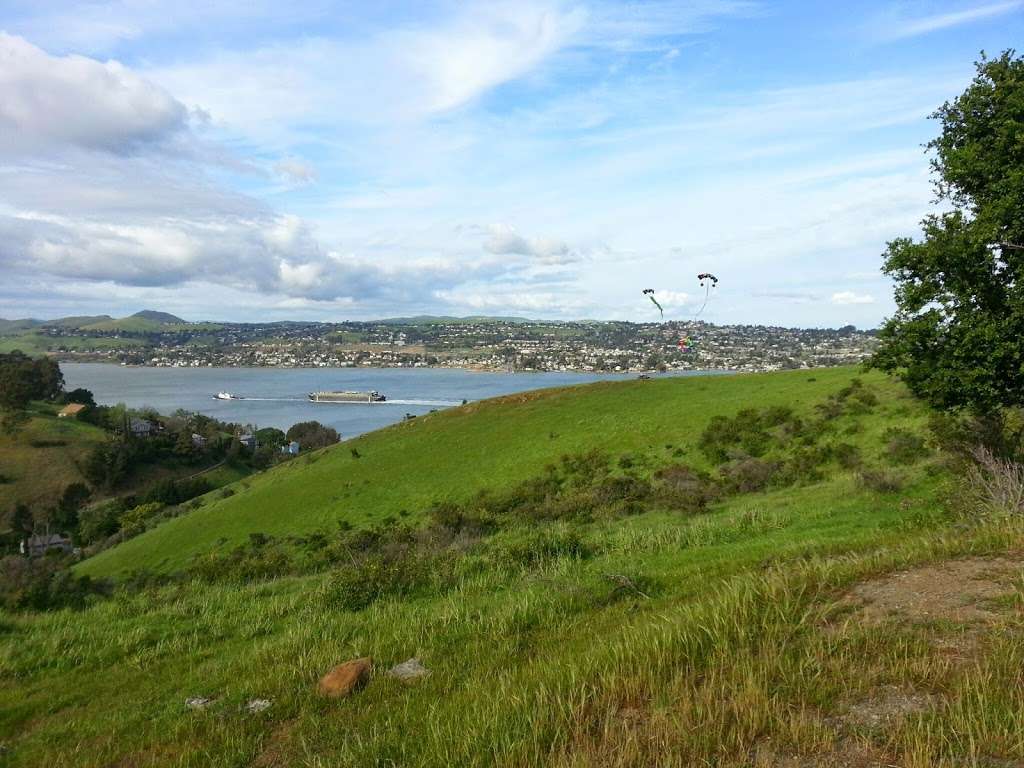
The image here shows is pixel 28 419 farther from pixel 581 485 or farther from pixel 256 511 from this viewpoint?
pixel 581 485

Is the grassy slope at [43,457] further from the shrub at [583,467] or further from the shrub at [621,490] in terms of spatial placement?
the shrub at [621,490]

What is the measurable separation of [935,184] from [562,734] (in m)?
12.3

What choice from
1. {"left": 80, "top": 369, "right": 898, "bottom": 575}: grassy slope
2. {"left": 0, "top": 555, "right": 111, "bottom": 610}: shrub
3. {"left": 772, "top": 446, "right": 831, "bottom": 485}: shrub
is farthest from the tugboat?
{"left": 0, "top": 555, "right": 111, "bottom": 610}: shrub

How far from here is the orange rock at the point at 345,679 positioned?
5855mm

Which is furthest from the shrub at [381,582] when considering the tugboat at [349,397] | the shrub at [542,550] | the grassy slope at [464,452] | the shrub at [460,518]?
the tugboat at [349,397]

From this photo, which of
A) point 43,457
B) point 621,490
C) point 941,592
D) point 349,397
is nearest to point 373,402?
point 349,397

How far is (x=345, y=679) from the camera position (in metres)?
5.96

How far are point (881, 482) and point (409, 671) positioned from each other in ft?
44.3

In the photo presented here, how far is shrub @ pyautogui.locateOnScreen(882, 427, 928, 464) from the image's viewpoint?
19.7 m

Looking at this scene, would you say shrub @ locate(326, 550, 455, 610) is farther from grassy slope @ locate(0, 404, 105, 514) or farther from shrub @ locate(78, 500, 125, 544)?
grassy slope @ locate(0, 404, 105, 514)

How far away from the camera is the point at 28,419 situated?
90.6m

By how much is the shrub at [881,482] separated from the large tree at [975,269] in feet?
14.3

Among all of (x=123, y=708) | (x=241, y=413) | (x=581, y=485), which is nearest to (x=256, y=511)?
(x=581, y=485)

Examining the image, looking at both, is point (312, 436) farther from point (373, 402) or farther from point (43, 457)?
point (373, 402)
